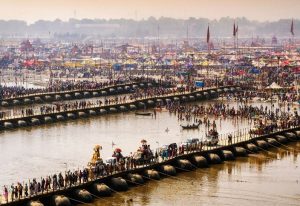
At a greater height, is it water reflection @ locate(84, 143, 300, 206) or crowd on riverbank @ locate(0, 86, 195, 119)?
crowd on riverbank @ locate(0, 86, 195, 119)

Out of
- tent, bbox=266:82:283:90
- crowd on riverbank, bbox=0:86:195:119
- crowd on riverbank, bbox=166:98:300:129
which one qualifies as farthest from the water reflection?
tent, bbox=266:82:283:90

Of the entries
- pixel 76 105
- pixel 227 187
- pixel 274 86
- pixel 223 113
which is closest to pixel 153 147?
pixel 227 187

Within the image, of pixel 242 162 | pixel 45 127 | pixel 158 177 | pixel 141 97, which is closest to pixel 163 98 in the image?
pixel 141 97

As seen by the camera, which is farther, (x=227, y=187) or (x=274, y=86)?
(x=274, y=86)

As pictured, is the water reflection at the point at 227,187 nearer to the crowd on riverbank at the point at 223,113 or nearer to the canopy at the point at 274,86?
the crowd on riverbank at the point at 223,113

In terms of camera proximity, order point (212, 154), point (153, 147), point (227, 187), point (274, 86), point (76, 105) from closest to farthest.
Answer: point (227, 187) < point (212, 154) < point (153, 147) < point (76, 105) < point (274, 86)

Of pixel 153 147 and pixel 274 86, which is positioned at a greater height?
pixel 274 86

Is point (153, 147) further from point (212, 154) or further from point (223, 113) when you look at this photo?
point (223, 113)

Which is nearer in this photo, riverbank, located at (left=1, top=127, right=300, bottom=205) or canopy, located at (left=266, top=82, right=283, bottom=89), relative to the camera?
riverbank, located at (left=1, top=127, right=300, bottom=205)

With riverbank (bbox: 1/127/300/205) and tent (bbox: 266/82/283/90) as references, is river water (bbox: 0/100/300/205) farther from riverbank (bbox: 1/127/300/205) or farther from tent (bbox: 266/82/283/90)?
tent (bbox: 266/82/283/90)
